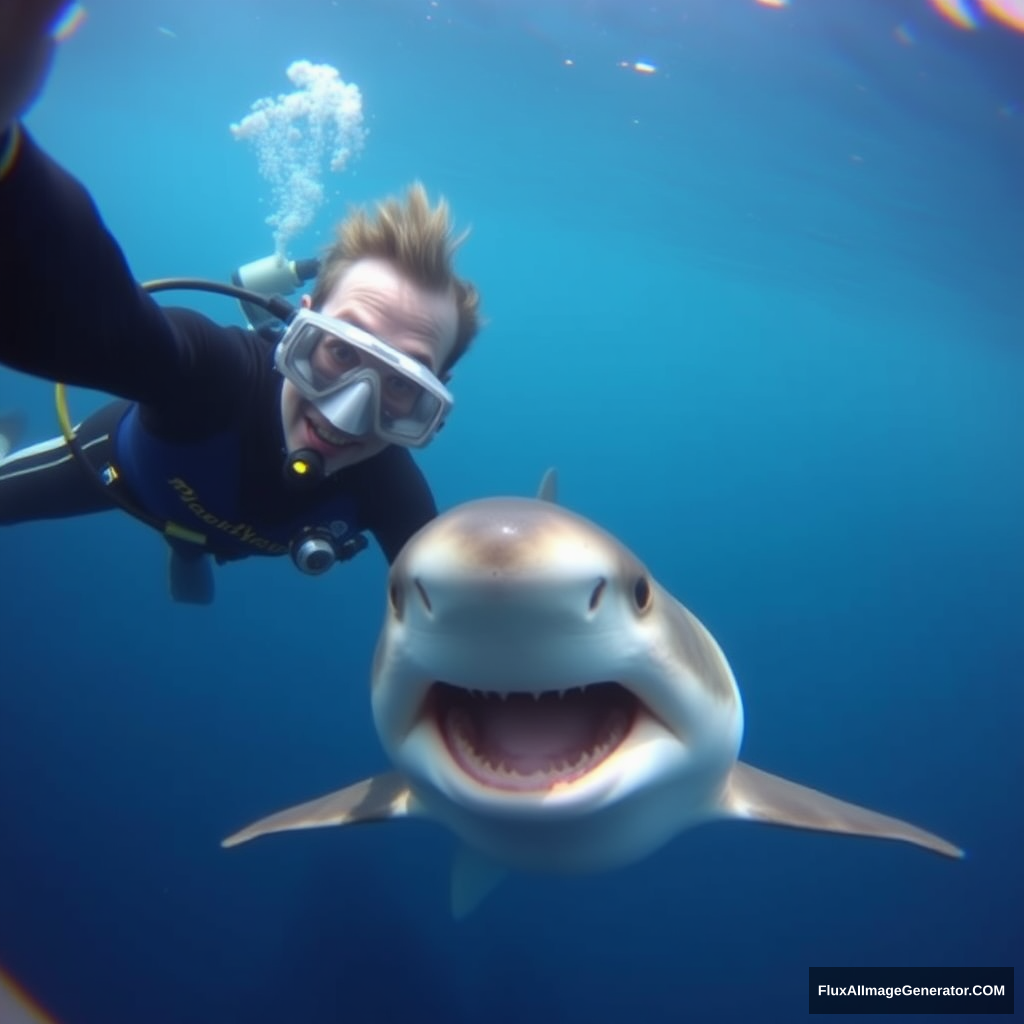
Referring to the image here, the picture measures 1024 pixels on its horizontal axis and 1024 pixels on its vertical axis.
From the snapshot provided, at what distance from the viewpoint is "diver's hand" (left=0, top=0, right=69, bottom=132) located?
32.2 inches

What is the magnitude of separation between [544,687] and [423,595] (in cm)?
33

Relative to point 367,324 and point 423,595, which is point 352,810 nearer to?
point 423,595

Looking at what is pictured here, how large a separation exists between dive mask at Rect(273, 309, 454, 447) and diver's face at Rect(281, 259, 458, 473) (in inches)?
3.8

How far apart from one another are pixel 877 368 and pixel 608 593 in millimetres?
45668

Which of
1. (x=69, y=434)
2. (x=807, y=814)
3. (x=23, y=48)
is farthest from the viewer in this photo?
(x=69, y=434)

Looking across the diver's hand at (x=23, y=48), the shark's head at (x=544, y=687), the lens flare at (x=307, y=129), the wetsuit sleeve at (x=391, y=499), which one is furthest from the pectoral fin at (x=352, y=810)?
the lens flare at (x=307, y=129)

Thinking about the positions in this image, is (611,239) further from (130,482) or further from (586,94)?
(130,482)

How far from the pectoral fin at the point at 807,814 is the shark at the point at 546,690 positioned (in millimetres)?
394

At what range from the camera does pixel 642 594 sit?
165cm

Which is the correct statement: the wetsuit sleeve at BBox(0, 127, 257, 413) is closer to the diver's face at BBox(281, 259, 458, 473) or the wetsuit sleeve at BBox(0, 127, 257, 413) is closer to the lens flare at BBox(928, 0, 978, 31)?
the diver's face at BBox(281, 259, 458, 473)

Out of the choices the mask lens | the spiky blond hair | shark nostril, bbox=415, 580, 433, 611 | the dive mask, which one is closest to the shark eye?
shark nostril, bbox=415, 580, 433, 611

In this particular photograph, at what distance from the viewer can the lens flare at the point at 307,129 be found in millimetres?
18172

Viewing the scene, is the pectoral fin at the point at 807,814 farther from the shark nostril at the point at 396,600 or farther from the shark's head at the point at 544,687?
the shark nostril at the point at 396,600

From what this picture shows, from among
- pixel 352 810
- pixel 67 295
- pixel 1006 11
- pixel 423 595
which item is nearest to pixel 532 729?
pixel 423 595
